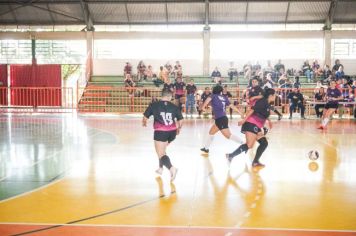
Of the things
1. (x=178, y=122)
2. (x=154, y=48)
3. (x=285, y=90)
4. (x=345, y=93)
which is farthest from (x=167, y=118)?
(x=154, y=48)

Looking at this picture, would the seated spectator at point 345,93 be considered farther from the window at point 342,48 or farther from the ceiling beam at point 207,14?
the ceiling beam at point 207,14

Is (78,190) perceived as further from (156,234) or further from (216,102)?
(216,102)

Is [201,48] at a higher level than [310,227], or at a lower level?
higher

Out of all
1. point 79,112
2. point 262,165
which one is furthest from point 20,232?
point 79,112

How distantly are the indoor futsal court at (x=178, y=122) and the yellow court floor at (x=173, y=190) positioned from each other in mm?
42

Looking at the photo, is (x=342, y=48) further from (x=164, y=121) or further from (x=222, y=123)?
(x=164, y=121)

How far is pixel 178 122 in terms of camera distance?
29.1 ft

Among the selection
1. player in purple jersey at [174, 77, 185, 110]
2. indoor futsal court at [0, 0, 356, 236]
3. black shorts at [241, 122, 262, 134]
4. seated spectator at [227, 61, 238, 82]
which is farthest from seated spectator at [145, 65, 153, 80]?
black shorts at [241, 122, 262, 134]

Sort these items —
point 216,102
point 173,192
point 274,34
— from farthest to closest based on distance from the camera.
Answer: point 274,34
point 216,102
point 173,192

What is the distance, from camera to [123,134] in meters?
16.6

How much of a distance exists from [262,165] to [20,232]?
603cm

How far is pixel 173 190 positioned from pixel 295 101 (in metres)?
18.1

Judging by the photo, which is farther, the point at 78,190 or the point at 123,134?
the point at 123,134

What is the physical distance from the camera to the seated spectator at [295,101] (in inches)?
965
